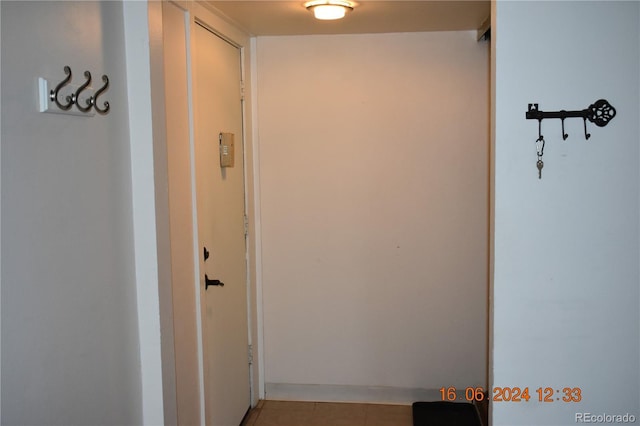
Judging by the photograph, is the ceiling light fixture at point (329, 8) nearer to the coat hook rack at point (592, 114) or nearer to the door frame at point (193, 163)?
the door frame at point (193, 163)

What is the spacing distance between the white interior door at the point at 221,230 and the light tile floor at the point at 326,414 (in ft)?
0.52

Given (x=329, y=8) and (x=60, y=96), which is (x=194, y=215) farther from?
(x=329, y=8)

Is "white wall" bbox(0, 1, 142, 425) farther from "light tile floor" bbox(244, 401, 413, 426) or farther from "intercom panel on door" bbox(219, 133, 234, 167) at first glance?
"light tile floor" bbox(244, 401, 413, 426)

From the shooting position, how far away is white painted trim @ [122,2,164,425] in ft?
7.29

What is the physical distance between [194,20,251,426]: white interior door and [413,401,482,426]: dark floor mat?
0.99m

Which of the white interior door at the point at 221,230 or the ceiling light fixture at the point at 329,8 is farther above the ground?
the ceiling light fixture at the point at 329,8

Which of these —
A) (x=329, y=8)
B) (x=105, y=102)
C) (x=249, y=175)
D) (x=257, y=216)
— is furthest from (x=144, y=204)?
(x=257, y=216)

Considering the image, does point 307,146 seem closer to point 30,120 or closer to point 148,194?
point 148,194

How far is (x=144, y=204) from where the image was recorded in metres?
2.26

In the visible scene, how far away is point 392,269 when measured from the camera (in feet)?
12.5

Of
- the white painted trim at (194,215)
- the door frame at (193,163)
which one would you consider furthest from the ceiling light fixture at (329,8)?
the white painted trim at (194,215)

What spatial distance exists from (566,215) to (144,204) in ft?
4.77

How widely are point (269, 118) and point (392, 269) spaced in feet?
3.79

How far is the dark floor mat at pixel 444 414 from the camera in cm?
353
